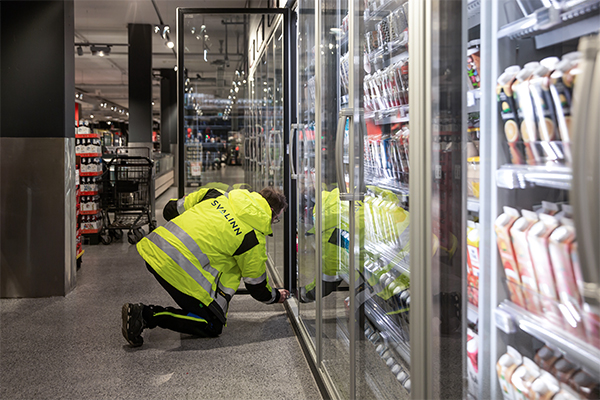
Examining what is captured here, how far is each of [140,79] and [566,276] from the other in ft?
43.7

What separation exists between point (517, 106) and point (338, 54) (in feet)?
4.48

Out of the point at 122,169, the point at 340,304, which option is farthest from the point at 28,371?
the point at 122,169

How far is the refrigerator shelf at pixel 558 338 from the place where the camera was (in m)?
1.09

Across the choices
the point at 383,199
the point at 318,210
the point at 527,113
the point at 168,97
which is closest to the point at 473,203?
the point at 527,113

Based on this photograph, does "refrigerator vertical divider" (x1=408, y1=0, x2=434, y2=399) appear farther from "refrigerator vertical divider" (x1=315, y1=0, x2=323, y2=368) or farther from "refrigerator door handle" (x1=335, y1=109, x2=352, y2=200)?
"refrigerator vertical divider" (x1=315, y1=0, x2=323, y2=368)

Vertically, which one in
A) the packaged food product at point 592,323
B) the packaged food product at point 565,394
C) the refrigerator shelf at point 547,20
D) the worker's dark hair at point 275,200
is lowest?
the packaged food product at point 565,394

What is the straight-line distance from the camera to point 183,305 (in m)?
3.44

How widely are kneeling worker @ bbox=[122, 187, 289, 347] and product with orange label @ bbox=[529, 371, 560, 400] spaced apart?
84.3 inches

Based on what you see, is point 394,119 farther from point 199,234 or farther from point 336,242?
point 199,234

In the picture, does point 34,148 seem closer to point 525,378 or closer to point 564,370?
point 525,378

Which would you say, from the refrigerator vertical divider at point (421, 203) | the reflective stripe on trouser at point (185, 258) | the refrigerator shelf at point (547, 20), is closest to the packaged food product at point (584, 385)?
the refrigerator vertical divider at point (421, 203)

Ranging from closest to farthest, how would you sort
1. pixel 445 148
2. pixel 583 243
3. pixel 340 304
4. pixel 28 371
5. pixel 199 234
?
pixel 583 243 → pixel 445 148 → pixel 340 304 → pixel 28 371 → pixel 199 234

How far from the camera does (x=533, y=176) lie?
49.1 inches

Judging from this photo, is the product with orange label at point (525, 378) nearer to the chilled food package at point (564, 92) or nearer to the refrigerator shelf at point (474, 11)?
the chilled food package at point (564, 92)
